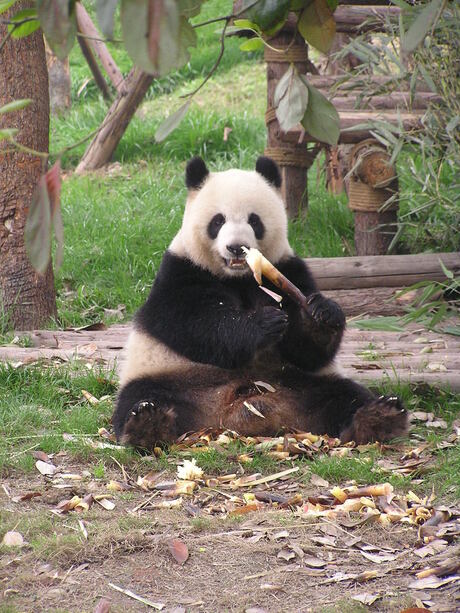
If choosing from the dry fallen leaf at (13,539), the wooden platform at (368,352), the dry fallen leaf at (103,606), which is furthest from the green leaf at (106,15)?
the wooden platform at (368,352)

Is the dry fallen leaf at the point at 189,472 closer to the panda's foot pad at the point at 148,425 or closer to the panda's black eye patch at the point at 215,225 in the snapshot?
the panda's foot pad at the point at 148,425

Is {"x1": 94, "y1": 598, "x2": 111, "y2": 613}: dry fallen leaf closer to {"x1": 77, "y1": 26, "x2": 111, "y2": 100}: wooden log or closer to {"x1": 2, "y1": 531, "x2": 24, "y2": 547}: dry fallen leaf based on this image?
{"x1": 2, "y1": 531, "x2": 24, "y2": 547}: dry fallen leaf

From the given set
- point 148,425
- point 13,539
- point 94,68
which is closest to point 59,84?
point 94,68

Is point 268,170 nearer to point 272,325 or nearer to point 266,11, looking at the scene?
point 272,325

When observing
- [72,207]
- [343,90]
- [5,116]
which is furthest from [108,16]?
[72,207]

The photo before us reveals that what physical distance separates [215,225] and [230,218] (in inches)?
3.3

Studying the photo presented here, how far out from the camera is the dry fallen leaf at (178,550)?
254 centimetres

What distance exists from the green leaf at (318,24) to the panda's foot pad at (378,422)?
2.06m

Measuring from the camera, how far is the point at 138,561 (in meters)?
2.54

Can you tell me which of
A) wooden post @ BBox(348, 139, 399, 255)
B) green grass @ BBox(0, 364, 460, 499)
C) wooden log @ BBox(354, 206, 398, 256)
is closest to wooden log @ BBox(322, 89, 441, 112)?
wooden post @ BBox(348, 139, 399, 255)

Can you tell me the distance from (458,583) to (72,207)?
5701 mm

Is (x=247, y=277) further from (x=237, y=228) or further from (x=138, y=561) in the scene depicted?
(x=138, y=561)

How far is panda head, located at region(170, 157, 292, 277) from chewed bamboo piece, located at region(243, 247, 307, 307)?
15 cm

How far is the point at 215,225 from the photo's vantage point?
3785 mm
